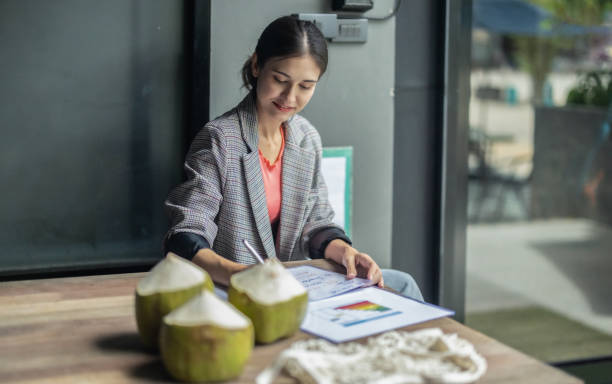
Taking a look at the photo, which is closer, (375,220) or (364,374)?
(364,374)

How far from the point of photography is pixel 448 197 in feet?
9.11

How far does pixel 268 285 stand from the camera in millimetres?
1126

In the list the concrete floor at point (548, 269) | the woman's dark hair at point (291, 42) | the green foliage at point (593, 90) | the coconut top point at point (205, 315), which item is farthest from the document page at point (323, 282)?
the green foliage at point (593, 90)

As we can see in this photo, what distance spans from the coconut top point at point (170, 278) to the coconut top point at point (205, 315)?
0.09 metres

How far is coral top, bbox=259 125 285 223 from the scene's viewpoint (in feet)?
6.31

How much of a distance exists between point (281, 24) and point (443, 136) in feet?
3.46

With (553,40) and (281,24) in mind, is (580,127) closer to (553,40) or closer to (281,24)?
(553,40)

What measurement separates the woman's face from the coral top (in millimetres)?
123

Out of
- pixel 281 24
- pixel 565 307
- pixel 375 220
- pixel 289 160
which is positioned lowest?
pixel 565 307

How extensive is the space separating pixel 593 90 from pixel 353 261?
1.77m

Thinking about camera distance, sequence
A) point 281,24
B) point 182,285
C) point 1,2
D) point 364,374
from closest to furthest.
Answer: point 364,374, point 182,285, point 281,24, point 1,2

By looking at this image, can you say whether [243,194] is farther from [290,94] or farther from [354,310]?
[354,310]

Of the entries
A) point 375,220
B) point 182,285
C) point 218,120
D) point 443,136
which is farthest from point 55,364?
point 443,136

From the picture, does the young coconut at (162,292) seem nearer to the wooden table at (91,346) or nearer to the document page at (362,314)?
the wooden table at (91,346)
